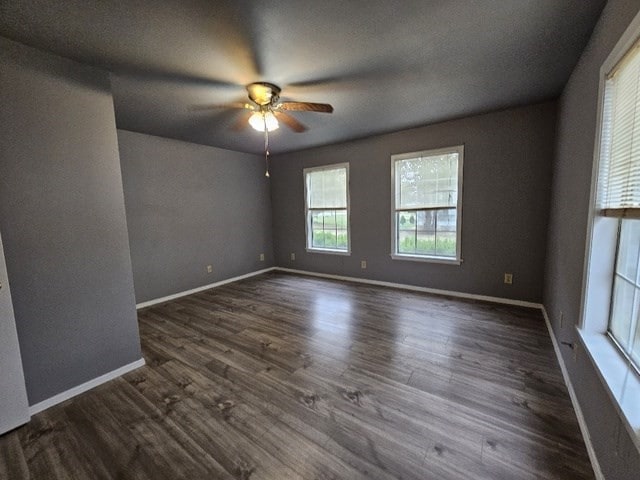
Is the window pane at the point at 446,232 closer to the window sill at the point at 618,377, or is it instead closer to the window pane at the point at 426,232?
the window pane at the point at 426,232

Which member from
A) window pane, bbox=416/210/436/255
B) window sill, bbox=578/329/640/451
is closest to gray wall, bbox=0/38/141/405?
window sill, bbox=578/329/640/451

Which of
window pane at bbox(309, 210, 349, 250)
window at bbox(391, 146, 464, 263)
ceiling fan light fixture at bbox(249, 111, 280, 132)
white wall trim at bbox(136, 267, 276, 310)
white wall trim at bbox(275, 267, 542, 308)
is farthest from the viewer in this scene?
window pane at bbox(309, 210, 349, 250)

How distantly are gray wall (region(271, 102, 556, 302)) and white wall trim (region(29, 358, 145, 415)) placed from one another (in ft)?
10.9

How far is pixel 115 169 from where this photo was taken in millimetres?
2062

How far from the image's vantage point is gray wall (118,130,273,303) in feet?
11.8

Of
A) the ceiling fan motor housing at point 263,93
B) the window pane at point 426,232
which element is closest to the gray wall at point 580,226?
the window pane at point 426,232

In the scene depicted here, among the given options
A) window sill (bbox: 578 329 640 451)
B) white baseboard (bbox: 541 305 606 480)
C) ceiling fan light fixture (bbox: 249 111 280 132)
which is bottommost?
white baseboard (bbox: 541 305 606 480)

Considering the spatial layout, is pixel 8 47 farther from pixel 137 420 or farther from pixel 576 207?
pixel 576 207

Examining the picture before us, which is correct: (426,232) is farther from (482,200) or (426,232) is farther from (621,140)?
(621,140)

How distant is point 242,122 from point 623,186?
3.21 metres

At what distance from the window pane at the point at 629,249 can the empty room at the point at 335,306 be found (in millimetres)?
20

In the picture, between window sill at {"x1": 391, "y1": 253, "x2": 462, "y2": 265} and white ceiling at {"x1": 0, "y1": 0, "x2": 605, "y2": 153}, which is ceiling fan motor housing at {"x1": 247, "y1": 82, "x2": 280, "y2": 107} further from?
window sill at {"x1": 391, "y1": 253, "x2": 462, "y2": 265}

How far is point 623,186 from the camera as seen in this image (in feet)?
4.09

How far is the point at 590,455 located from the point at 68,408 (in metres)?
3.10
